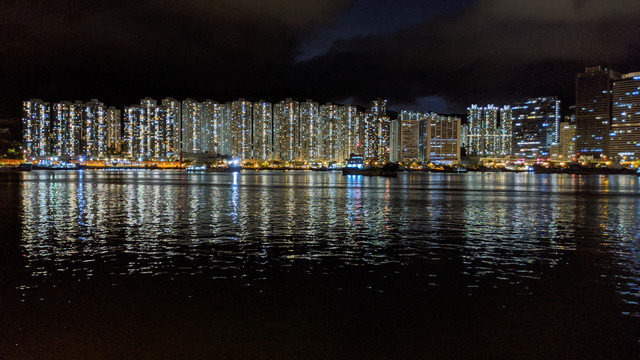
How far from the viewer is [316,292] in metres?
10.5

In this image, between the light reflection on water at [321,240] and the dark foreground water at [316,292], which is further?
the light reflection on water at [321,240]

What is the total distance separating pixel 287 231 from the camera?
20.2 m

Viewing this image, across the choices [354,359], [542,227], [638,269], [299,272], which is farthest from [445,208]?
[354,359]

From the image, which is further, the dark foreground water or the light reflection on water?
the light reflection on water

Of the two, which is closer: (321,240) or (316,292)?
(316,292)

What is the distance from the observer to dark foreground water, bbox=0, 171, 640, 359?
294 inches

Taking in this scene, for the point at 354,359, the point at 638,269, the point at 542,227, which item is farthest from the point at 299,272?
the point at 542,227

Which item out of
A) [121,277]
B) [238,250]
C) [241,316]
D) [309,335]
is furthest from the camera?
[238,250]

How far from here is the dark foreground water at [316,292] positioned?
7477 millimetres

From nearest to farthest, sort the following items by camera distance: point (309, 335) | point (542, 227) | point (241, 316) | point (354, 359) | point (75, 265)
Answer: point (354, 359), point (309, 335), point (241, 316), point (75, 265), point (542, 227)

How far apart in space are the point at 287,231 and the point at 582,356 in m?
14.2

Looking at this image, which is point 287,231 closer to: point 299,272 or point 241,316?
point 299,272

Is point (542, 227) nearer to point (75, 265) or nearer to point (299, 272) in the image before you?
point (299, 272)

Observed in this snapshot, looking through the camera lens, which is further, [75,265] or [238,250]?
[238,250]
